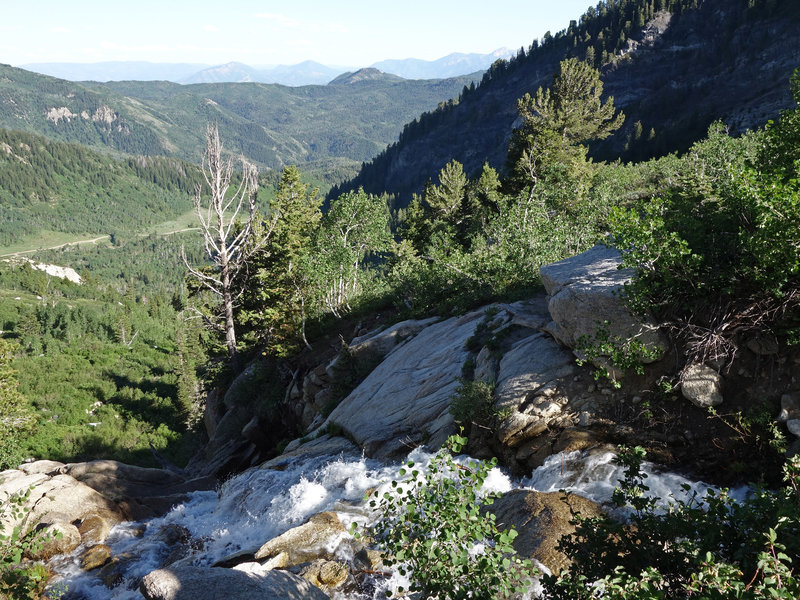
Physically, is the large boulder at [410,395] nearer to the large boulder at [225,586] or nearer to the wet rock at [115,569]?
the large boulder at [225,586]

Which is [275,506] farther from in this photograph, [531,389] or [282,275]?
[282,275]

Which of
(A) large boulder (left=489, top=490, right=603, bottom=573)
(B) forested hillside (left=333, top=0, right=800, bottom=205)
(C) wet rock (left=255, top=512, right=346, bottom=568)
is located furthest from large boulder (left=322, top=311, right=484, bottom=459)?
(B) forested hillside (left=333, top=0, right=800, bottom=205)

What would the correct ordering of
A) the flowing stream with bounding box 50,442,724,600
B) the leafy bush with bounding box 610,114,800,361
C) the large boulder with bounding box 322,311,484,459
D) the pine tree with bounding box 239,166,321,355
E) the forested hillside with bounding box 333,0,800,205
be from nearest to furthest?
the leafy bush with bounding box 610,114,800,361 → the flowing stream with bounding box 50,442,724,600 → the large boulder with bounding box 322,311,484,459 → the pine tree with bounding box 239,166,321,355 → the forested hillside with bounding box 333,0,800,205

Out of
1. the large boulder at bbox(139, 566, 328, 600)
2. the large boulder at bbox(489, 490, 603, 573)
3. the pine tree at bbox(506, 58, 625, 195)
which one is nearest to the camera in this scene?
the large boulder at bbox(139, 566, 328, 600)

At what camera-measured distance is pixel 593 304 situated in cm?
1309

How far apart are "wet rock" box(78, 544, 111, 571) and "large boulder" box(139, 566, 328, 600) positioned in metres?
6.46

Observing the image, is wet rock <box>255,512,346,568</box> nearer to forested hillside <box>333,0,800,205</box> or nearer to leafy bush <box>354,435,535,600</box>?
leafy bush <box>354,435,535,600</box>

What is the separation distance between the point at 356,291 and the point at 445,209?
88.0ft

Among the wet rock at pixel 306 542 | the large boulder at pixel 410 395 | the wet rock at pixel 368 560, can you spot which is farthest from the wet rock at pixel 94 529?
the wet rock at pixel 368 560

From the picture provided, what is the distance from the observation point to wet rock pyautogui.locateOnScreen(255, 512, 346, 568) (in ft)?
37.8

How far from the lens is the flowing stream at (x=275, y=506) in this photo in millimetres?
11625

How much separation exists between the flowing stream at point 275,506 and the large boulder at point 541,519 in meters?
0.78

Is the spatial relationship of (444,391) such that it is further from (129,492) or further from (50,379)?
(50,379)

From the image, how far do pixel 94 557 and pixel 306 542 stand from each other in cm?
717
